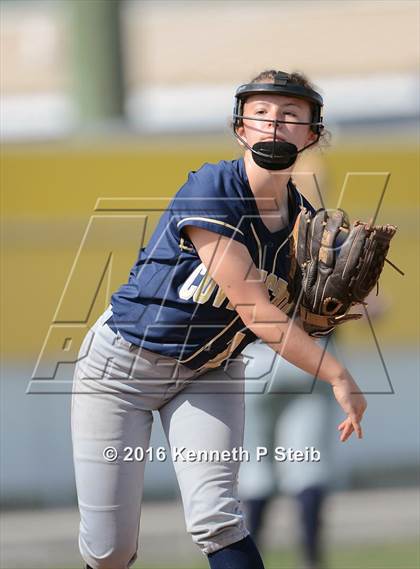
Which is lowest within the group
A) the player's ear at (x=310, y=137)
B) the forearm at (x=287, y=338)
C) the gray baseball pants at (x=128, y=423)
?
the gray baseball pants at (x=128, y=423)

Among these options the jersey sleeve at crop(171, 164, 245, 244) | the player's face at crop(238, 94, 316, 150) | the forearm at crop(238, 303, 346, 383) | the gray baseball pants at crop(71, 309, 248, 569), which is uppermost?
the player's face at crop(238, 94, 316, 150)

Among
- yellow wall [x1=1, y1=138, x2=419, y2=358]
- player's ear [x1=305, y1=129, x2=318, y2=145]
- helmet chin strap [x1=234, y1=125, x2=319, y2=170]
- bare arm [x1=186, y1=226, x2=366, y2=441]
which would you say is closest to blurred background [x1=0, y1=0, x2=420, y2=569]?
yellow wall [x1=1, y1=138, x2=419, y2=358]

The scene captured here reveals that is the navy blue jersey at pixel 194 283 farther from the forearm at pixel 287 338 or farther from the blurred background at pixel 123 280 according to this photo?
the blurred background at pixel 123 280

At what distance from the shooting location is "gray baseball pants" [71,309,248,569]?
9.70ft

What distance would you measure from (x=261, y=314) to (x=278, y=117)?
494mm

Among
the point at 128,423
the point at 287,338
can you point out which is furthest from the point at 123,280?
the point at 287,338

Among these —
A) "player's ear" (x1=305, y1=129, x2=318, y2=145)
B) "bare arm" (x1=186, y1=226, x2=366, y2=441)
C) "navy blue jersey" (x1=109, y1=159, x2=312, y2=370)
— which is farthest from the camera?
"player's ear" (x1=305, y1=129, x2=318, y2=145)

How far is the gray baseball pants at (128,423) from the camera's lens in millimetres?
2957

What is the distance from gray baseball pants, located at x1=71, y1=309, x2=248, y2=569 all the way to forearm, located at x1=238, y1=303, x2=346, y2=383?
0.26 metres

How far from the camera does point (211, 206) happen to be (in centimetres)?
281

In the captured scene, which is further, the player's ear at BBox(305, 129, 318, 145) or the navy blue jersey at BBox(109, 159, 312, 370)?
the player's ear at BBox(305, 129, 318, 145)

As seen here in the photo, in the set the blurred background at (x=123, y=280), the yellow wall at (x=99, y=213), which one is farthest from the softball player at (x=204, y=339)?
the yellow wall at (x=99, y=213)

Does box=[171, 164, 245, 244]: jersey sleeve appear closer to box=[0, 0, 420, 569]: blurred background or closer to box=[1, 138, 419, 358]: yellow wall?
box=[0, 0, 420, 569]: blurred background

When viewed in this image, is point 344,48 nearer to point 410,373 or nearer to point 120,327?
point 410,373
